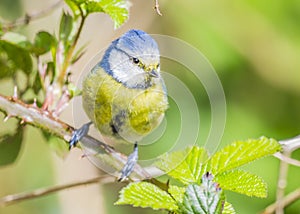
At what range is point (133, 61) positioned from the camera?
169 cm

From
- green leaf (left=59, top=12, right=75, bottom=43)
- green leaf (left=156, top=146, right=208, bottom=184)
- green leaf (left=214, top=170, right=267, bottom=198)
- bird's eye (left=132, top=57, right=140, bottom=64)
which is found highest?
green leaf (left=59, top=12, right=75, bottom=43)

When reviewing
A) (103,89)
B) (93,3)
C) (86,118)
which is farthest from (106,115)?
(93,3)

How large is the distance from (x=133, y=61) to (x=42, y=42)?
250mm

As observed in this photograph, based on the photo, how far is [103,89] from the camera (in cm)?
166

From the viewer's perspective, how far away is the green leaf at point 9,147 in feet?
5.43

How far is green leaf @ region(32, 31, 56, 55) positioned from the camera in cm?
157

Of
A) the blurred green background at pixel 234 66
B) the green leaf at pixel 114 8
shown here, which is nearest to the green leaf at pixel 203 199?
the green leaf at pixel 114 8

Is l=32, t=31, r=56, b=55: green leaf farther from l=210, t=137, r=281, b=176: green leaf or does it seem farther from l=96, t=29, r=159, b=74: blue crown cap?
l=210, t=137, r=281, b=176: green leaf

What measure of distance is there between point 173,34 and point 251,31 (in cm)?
37

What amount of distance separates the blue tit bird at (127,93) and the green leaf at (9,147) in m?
0.19

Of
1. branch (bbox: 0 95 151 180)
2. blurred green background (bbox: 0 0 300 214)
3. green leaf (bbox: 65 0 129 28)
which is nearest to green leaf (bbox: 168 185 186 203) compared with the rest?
branch (bbox: 0 95 151 180)

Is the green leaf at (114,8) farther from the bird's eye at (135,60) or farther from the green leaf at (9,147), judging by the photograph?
the green leaf at (9,147)

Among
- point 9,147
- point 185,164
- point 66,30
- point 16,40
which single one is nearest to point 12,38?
point 16,40

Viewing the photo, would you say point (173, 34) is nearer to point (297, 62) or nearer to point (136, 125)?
point (297, 62)
